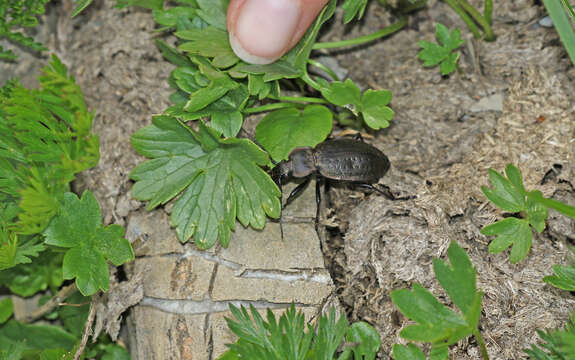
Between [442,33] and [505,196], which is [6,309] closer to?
[505,196]

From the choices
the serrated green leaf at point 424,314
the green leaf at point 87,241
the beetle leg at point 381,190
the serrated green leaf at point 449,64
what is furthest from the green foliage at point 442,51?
the green leaf at point 87,241

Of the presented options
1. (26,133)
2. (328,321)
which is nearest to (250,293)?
(328,321)

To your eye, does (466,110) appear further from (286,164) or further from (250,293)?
(250,293)

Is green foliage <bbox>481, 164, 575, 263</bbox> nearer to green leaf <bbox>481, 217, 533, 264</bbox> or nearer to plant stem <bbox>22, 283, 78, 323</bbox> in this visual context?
green leaf <bbox>481, 217, 533, 264</bbox>

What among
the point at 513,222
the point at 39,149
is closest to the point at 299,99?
the point at 513,222

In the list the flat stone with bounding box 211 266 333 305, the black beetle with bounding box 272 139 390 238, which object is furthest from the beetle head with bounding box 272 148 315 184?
the flat stone with bounding box 211 266 333 305

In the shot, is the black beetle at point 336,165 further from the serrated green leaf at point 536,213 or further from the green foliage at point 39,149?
the green foliage at point 39,149
